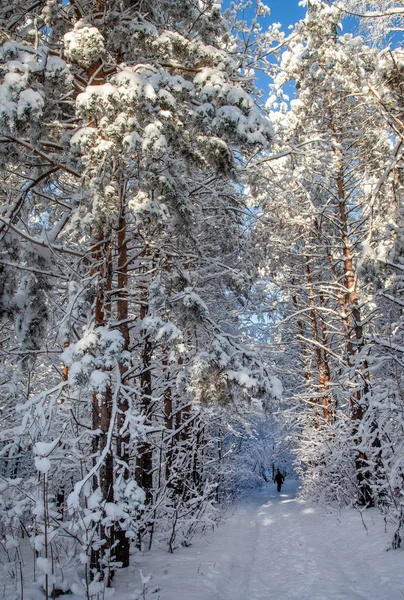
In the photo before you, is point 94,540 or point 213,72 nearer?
point 94,540

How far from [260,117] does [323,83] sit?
26.2 ft

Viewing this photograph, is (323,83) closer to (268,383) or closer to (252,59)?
(252,59)

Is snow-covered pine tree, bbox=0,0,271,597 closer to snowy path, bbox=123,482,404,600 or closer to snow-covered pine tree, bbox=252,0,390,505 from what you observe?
snowy path, bbox=123,482,404,600

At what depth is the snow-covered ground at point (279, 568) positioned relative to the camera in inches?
213

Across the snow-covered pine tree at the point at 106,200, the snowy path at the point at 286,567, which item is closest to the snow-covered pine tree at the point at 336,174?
the snowy path at the point at 286,567

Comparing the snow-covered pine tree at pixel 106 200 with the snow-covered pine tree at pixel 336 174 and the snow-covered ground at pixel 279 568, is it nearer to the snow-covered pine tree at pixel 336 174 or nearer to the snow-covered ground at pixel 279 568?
the snow-covered ground at pixel 279 568

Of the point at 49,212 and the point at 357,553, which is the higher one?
the point at 49,212

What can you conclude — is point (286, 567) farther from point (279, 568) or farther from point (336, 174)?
point (336, 174)

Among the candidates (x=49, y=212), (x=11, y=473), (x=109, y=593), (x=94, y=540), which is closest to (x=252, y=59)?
(x=49, y=212)

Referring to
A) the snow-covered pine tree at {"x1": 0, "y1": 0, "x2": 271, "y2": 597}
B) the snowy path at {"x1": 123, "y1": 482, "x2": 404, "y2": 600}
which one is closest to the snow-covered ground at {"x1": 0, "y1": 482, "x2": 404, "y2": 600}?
the snowy path at {"x1": 123, "y1": 482, "x2": 404, "y2": 600}

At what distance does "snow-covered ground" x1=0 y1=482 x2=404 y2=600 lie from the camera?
5410mm

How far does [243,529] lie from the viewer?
490 inches

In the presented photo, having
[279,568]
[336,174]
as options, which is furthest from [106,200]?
[336,174]

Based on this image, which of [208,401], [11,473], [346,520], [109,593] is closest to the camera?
[109,593]
